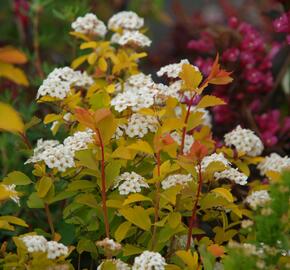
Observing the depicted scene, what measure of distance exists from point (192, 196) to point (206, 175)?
64 mm

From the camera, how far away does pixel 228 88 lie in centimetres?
207

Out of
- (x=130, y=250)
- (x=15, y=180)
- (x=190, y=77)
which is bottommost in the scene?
(x=130, y=250)

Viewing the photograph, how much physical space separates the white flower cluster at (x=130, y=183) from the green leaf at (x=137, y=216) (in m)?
0.03

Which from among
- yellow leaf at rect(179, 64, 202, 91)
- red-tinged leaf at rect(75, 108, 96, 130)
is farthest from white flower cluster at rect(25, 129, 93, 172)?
yellow leaf at rect(179, 64, 202, 91)

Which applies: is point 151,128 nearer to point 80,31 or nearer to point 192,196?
point 192,196

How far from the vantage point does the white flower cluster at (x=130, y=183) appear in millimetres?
1319

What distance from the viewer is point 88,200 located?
135 cm

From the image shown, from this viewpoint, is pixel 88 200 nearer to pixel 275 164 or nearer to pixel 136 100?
pixel 136 100

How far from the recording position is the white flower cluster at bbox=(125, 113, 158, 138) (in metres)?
1.39

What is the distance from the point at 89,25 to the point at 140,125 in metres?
0.46

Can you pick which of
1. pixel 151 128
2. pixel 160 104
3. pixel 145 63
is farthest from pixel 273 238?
pixel 145 63

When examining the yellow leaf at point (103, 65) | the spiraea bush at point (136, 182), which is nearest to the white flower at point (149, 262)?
the spiraea bush at point (136, 182)

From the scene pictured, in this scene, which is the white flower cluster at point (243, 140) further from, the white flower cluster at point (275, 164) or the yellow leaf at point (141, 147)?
the yellow leaf at point (141, 147)

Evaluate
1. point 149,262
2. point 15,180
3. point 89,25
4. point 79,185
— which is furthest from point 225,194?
point 89,25
